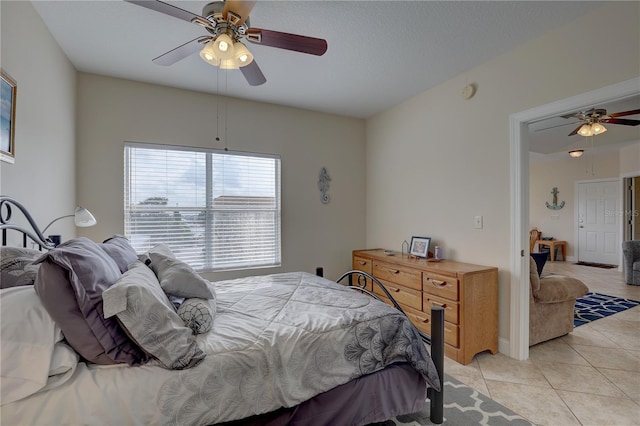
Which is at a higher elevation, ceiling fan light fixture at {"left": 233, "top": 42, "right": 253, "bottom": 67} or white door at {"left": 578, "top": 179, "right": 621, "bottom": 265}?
ceiling fan light fixture at {"left": 233, "top": 42, "right": 253, "bottom": 67}

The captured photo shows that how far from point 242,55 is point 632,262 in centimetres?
705

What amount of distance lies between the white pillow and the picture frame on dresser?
10.6 feet

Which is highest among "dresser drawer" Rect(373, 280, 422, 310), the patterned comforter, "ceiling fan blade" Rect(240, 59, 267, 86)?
"ceiling fan blade" Rect(240, 59, 267, 86)

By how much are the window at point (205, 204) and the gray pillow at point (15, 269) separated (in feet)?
6.58

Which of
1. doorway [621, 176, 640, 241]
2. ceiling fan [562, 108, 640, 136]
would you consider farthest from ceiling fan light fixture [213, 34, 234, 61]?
doorway [621, 176, 640, 241]

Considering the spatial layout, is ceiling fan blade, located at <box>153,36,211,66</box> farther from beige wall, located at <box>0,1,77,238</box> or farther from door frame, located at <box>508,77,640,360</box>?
door frame, located at <box>508,77,640,360</box>

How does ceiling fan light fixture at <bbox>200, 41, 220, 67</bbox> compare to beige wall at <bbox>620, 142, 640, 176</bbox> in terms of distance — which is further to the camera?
beige wall at <bbox>620, 142, 640, 176</bbox>

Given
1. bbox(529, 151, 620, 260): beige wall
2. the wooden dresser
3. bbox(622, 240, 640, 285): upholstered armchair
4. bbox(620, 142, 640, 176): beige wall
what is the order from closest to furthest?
the wooden dresser
bbox(622, 240, 640, 285): upholstered armchair
bbox(620, 142, 640, 176): beige wall
bbox(529, 151, 620, 260): beige wall

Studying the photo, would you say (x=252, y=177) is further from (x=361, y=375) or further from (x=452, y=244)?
(x=361, y=375)

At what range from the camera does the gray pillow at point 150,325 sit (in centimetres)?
125

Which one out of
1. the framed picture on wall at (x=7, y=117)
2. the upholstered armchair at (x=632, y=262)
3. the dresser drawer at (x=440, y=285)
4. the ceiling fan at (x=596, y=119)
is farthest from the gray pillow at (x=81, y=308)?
the upholstered armchair at (x=632, y=262)

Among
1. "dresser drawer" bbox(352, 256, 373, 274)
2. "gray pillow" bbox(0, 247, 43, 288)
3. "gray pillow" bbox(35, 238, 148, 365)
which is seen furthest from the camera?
"dresser drawer" bbox(352, 256, 373, 274)

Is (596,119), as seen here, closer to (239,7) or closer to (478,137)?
(478,137)

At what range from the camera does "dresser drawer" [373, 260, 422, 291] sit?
123 inches
